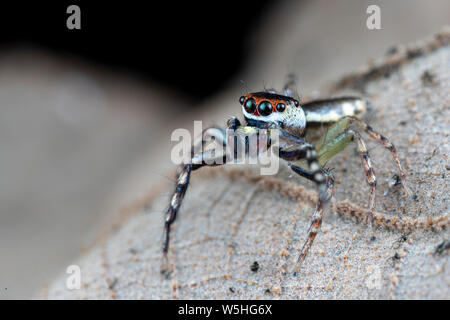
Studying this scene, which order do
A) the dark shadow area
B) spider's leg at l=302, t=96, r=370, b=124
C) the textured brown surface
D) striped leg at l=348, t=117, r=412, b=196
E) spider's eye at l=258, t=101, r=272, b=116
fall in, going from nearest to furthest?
the textured brown surface → striped leg at l=348, t=117, r=412, b=196 → spider's eye at l=258, t=101, r=272, b=116 → spider's leg at l=302, t=96, r=370, b=124 → the dark shadow area

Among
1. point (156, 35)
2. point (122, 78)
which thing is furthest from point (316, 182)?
point (122, 78)

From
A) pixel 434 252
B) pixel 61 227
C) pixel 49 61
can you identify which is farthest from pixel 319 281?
pixel 49 61

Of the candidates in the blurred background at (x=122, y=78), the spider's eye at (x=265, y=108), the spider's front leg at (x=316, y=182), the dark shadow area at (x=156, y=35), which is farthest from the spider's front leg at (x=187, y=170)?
the dark shadow area at (x=156, y=35)

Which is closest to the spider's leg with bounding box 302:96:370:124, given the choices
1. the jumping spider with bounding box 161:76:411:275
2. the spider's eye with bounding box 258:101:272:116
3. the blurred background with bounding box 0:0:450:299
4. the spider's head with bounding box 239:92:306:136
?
the jumping spider with bounding box 161:76:411:275

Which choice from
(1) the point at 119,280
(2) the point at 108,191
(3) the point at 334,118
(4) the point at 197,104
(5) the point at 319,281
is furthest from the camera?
(4) the point at 197,104

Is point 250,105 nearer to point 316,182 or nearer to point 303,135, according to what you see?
point 303,135

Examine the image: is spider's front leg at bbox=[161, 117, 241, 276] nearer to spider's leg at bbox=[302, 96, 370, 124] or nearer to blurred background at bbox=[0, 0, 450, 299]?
spider's leg at bbox=[302, 96, 370, 124]
